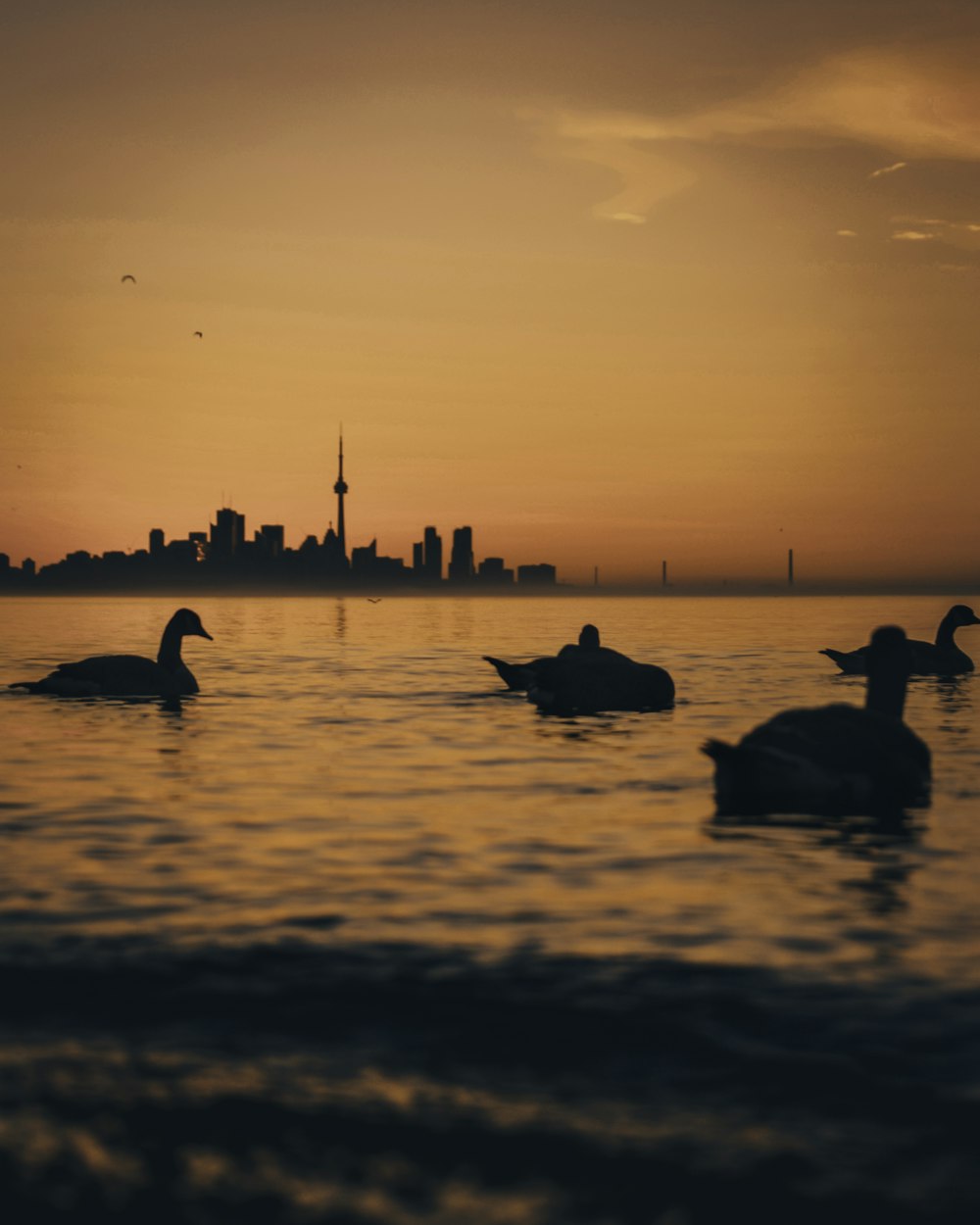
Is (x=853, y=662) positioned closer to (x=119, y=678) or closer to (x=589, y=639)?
(x=589, y=639)

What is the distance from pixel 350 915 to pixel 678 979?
3.08 metres

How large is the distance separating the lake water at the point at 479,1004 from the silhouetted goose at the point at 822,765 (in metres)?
0.40

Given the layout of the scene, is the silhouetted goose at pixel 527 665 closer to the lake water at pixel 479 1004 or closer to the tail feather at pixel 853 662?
the tail feather at pixel 853 662

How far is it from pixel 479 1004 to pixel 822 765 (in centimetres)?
809

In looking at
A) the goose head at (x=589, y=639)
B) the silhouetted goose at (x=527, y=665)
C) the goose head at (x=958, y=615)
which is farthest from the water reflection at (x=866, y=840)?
the goose head at (x=958, y=615)

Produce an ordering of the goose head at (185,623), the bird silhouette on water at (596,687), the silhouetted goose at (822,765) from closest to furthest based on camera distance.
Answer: the silhouetted goose at (822,765), the bird silhouette on water at (596,687), the goose head at (185,623)

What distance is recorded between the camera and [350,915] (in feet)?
38.5

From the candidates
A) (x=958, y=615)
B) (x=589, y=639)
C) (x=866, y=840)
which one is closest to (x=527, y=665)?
(x=589, y=639)

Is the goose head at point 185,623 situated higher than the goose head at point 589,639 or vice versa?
the goose head at point 185,623

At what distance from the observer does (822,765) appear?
16.3 m

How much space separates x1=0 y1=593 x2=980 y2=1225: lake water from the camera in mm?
6551

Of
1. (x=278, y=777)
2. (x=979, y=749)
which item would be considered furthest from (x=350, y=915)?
(x=979, y=749)

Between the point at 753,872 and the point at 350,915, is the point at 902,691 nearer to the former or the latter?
the point at 753,872

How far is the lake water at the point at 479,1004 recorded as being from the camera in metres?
6.55
